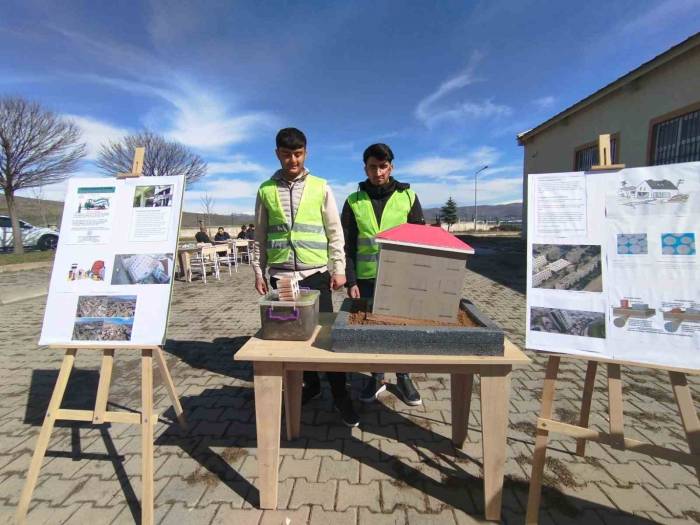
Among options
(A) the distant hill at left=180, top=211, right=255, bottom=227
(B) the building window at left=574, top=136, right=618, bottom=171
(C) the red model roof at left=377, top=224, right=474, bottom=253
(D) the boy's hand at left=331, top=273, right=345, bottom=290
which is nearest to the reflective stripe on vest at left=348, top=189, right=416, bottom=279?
(D) the boy's hand at left=331, top=273, right=345, bottom=290

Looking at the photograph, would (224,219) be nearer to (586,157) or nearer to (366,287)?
(586,157)

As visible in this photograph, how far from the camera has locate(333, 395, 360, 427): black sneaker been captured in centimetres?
255

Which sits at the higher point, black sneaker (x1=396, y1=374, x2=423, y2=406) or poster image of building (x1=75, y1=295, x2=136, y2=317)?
poster image of building (x1=75, y1=295, x2=136, y2=317)

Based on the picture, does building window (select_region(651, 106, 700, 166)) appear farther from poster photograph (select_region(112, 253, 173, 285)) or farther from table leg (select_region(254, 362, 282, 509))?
poster photograph (select_region(112, 253, 173, 285))

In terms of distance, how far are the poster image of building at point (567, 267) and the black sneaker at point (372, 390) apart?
1.74 metres

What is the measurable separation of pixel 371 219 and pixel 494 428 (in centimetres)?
157

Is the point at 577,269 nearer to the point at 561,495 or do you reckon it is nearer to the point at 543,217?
the point at 543,217

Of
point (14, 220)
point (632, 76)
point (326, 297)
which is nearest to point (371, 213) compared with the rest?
point (326, 297)

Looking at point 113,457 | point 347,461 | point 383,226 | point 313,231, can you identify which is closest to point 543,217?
point 383,226

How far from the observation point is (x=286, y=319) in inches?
72.4

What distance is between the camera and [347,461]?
2197 millimetres

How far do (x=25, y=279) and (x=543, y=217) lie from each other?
12.3 metres

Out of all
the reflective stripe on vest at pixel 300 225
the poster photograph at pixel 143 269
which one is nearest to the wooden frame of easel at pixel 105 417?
the poster photograph at pixel 143 269

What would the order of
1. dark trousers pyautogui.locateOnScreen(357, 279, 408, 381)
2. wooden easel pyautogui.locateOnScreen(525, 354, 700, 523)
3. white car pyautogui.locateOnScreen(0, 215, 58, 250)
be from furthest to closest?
1. white car pyautogui.locateOnScreen(0, 215, 58, 250)
2. dark trousers pyautogui.locateOnScreen(357, 279, 408, 381)
3. wooden easel pyautogui.locateOnScreen(525, 354, 700, 523)
